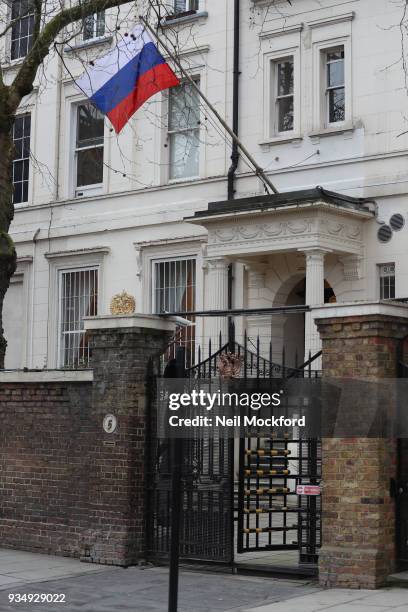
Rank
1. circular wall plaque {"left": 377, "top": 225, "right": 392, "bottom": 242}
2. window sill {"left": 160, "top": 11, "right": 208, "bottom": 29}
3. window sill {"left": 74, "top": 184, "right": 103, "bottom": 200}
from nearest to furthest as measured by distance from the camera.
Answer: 1. circular wall plaque {"left": 377, "top": 225, "right": 392, "bottom": 242}
2. window sill {"left": 160, "top": 11, "right": 208, "bottom": 29}
3. window sill {"left": 74, "top": 184, "right": 103, "bottom": 200}

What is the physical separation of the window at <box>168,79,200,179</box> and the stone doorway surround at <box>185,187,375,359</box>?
2.76 meters

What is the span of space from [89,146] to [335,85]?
694 cm

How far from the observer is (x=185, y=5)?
24.9 m

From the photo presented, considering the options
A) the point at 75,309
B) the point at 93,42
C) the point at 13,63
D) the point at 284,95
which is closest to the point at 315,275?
the point at 284,95

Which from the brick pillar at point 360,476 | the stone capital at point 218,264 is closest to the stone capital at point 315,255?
the stone capital at point 218,264

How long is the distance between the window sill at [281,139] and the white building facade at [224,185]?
3cm

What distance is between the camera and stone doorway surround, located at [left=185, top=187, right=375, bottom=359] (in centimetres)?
2042

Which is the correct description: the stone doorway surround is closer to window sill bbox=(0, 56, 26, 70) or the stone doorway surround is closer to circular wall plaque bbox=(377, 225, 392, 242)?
circular wall plaque bbox=(377, 225, 392, 242)

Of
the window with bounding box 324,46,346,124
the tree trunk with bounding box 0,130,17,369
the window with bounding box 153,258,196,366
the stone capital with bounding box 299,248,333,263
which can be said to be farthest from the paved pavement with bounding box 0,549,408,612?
the window with bounding box 324,46,346,124

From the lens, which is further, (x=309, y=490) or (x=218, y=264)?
(x=218, y=264)

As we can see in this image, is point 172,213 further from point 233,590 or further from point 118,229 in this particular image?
point 233,590

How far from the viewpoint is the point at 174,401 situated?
1168cm

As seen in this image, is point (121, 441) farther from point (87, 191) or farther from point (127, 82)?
point (87, 191)

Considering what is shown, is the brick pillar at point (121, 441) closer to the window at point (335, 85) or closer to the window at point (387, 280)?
the window at point (387, 280)
